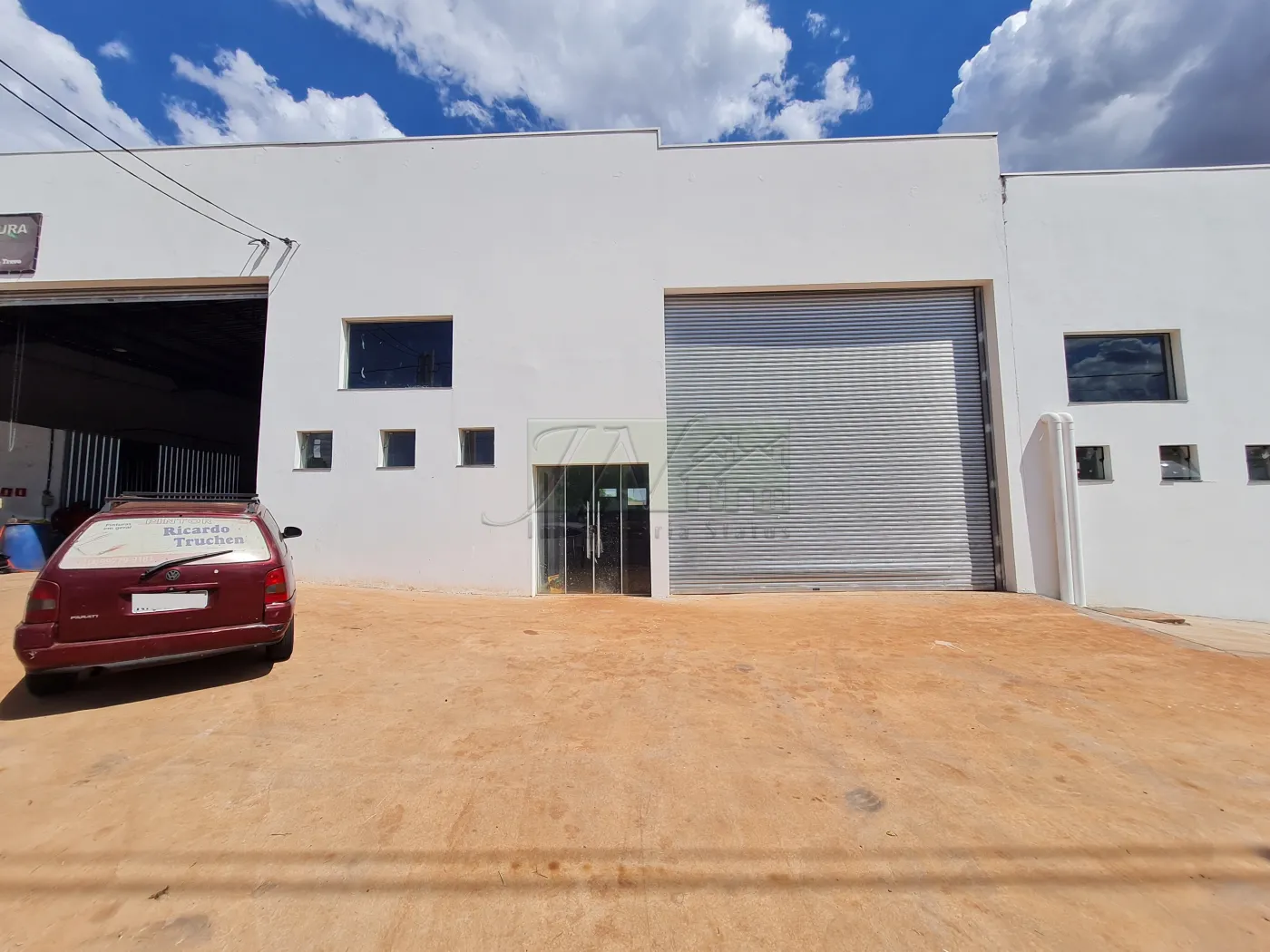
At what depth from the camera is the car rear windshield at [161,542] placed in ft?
12.4

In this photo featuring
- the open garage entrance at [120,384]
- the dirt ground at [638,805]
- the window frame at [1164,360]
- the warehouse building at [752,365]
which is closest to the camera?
the dirt ground at [638,805]

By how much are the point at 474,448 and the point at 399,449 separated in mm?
1368

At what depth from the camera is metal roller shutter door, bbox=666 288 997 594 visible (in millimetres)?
9336

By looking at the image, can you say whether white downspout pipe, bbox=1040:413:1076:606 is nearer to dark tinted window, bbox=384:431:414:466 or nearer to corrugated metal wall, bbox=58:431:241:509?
dark tinted window, bbox=384:431:414:466

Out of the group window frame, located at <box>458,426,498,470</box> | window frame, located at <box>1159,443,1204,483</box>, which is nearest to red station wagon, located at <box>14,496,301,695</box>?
window frame, located at <box>458,426,498,470</box>

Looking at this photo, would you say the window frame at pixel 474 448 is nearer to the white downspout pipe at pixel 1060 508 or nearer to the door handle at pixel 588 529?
the door handle at pixel 588 529

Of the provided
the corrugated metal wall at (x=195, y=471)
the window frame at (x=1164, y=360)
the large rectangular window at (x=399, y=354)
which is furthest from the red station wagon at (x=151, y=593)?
the corrugated metal wall at (x=195, y=471)

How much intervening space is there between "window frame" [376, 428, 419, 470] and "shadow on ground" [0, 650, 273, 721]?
476 centimetres

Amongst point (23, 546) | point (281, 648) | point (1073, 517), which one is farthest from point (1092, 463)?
point (23, 546)

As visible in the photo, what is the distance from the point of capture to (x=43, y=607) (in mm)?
3580

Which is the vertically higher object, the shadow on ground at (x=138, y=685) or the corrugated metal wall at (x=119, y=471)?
the corrugated metal wall at (x=119, y=471)

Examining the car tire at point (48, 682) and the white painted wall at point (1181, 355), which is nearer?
the car tire at point (48, 682)

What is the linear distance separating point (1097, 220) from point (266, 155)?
50.0 feet

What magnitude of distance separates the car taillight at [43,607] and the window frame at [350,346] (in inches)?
245
